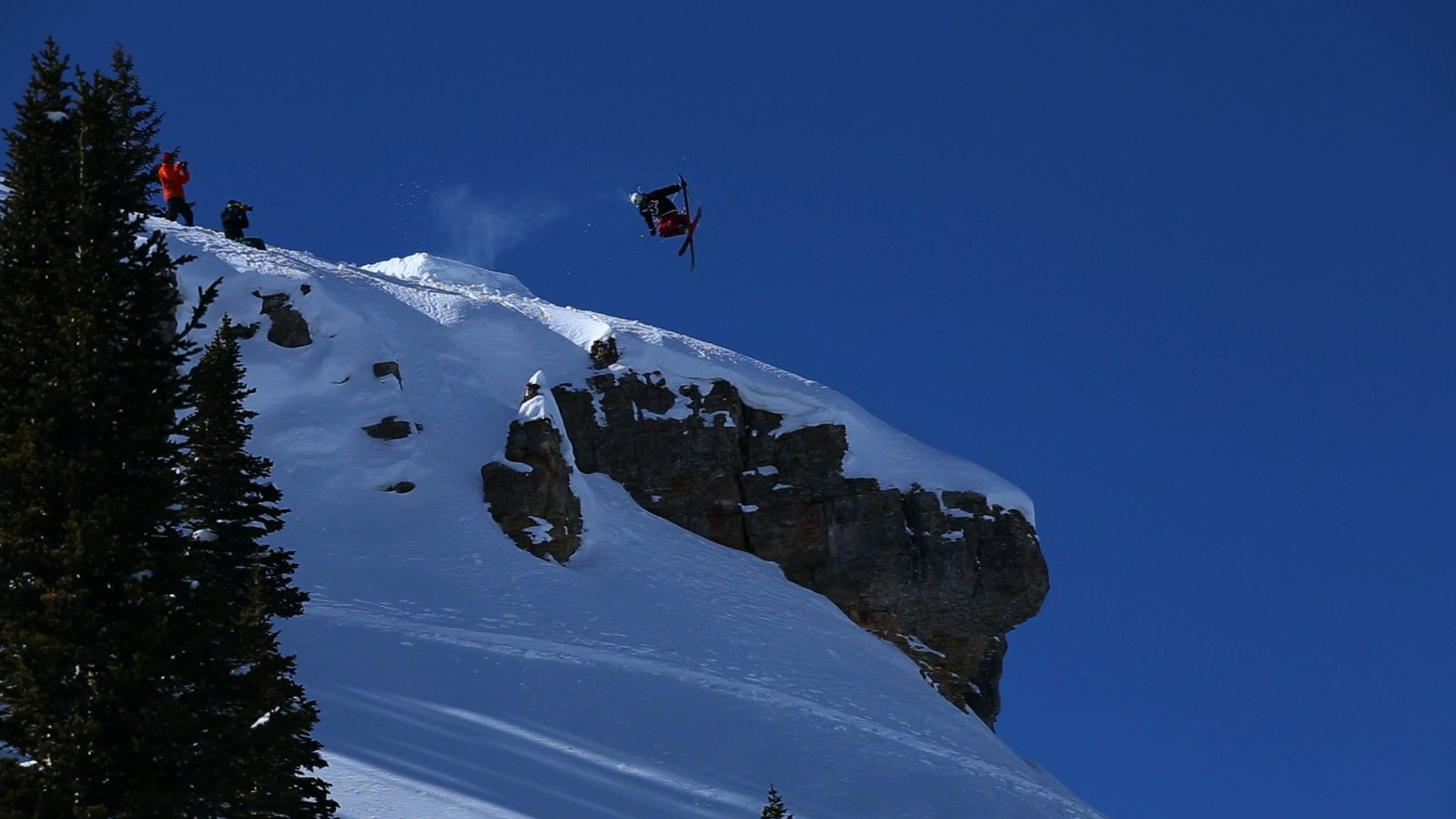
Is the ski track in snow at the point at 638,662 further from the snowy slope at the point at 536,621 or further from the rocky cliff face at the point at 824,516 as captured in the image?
the rocky cliff face at the point at 824,516

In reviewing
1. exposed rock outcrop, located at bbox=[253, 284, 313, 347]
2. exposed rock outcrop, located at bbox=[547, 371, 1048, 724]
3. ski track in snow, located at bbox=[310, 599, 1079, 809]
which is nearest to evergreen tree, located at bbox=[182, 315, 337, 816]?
ski track in snow, located at bbox=[310, 599, 1079, 809]

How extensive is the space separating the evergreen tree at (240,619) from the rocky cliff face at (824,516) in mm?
22414

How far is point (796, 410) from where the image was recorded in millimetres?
43281

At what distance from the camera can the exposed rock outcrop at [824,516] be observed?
40.7 m

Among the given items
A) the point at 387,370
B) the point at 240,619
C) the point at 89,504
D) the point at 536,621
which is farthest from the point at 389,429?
the point at 89,504

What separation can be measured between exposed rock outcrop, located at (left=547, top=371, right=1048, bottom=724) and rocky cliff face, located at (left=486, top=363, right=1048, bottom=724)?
0.12 feet

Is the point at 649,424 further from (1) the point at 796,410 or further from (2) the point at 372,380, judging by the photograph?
(2) the point at 372,380

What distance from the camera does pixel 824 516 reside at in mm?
41719

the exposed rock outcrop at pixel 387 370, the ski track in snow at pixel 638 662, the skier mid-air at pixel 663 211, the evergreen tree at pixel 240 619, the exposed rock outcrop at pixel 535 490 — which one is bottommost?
the evergreen tree at pixel 240 619

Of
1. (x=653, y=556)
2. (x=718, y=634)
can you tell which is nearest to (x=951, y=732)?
(x=718, y=634)

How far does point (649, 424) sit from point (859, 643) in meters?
9.37

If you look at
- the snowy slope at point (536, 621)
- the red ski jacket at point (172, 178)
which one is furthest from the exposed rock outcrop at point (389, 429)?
the red ski jacket at point (172, 178)

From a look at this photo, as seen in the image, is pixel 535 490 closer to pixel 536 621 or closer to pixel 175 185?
pixel 536 621

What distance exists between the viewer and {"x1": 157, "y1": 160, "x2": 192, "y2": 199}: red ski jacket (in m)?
41.8
